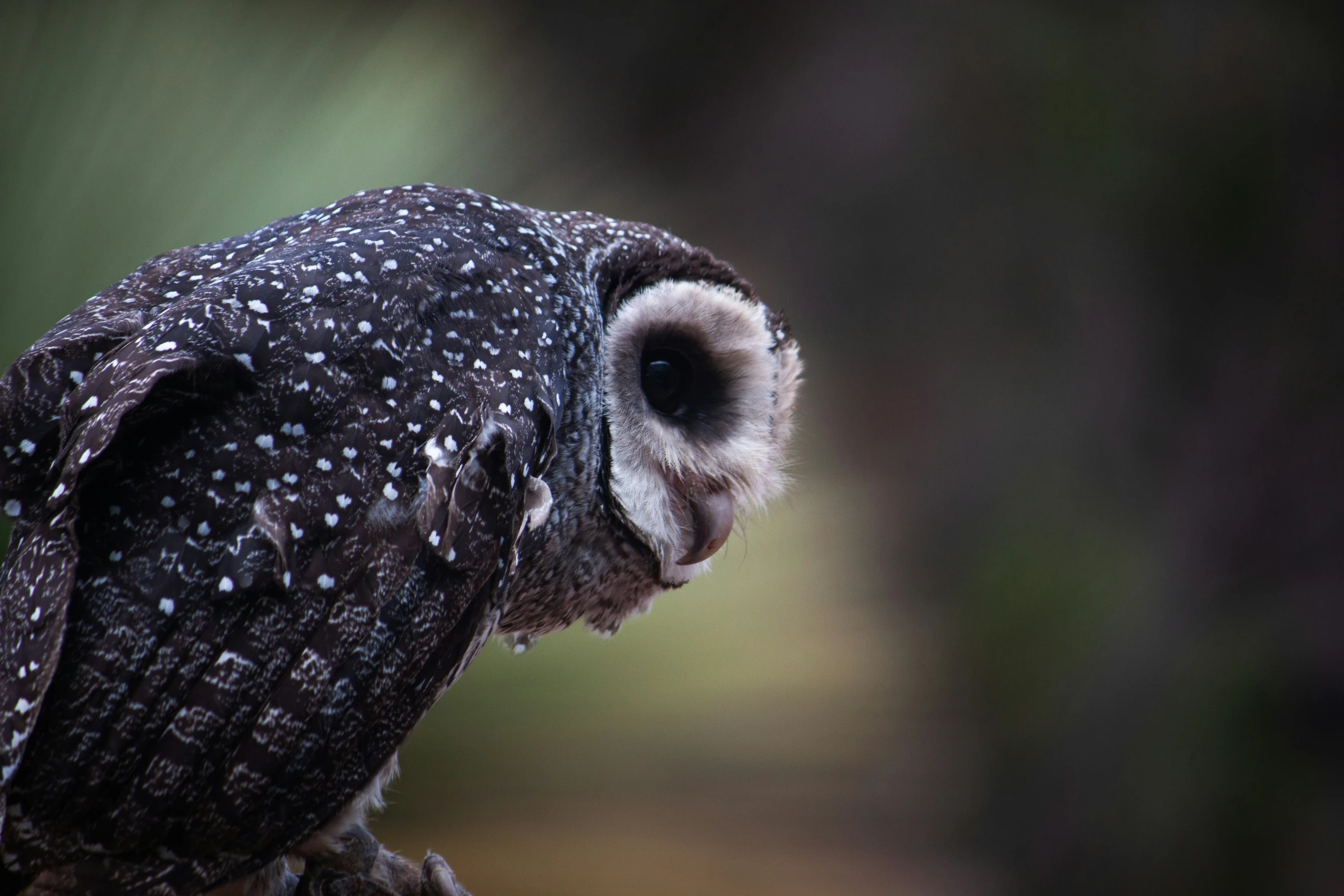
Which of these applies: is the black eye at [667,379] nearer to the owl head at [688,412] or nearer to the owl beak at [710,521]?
the owl head at [688,412]

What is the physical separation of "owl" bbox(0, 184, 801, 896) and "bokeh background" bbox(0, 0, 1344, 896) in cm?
98

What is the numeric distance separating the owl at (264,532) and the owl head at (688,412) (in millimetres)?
91

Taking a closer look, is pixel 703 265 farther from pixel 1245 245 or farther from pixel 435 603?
pixel 1245 245

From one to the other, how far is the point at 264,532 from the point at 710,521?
0.75 meters

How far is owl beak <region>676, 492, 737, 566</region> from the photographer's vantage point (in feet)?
5.33

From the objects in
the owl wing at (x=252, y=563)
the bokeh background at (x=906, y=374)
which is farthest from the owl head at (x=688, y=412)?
the bokeh background at (x=906, y=374)

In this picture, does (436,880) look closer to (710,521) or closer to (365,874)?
(365,874)

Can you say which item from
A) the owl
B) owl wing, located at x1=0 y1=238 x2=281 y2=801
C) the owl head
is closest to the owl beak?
the owl head

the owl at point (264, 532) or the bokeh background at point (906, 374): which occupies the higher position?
the bokeh background at point (906, 374)

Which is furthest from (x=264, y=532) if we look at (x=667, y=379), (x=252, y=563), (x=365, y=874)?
(x=667, y=379)

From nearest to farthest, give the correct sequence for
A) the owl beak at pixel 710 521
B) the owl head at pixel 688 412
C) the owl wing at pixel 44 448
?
the owl wing at pixel 44 448 < the owl head at pixel 688 412 < the owl beak at pixel 710 521

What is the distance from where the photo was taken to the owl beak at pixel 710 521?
1624mm

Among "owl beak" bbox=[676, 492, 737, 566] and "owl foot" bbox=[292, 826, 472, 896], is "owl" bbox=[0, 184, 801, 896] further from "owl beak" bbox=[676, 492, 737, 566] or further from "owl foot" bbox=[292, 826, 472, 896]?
"owl beak" bbox=[676, 492, 737, 566]

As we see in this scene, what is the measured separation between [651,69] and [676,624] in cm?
269
